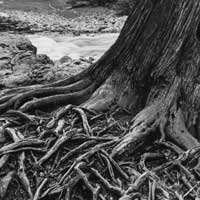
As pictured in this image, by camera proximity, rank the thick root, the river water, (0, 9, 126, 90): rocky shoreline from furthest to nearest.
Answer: the river water
(0, 9, 126, 90): rocky shoreline
the thick root

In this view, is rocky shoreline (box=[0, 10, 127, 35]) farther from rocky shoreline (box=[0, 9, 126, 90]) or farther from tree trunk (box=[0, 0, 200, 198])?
tree trunk (box=[0, 0, 200, 198])

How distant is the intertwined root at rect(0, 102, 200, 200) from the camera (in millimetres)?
4516

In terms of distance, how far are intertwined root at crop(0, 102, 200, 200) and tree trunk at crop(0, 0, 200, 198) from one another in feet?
0.33

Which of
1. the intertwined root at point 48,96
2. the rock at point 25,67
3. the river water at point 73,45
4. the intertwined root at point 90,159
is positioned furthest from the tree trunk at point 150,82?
the river water at point 73,45

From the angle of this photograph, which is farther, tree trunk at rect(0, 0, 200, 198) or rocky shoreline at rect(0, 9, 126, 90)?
rocky shoreline at rect(0, 9, 126, 90)

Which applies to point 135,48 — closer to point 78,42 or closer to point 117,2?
point 78,42

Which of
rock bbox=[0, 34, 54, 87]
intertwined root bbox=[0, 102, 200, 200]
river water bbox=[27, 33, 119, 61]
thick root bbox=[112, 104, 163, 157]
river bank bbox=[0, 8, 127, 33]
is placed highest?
thick root bbox=[112, 104, 163, 157]

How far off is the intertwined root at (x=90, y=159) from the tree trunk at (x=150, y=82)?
10 centimetres

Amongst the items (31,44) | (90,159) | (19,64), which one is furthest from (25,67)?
(90,159)

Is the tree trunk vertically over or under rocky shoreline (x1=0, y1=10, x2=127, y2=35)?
over

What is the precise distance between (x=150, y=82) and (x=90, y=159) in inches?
64.5

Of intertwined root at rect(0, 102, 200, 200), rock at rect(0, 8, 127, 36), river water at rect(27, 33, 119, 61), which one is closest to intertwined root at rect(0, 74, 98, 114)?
intertwined root at rect(0, 102, 200, 200)

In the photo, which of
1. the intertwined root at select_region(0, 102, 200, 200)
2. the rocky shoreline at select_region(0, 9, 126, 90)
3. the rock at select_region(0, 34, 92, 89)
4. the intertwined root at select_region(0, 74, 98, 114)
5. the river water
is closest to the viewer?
the intertwined root at select_region(0, 102, 200, 200)

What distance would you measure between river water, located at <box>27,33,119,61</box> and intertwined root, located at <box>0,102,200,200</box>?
34.5 ft
